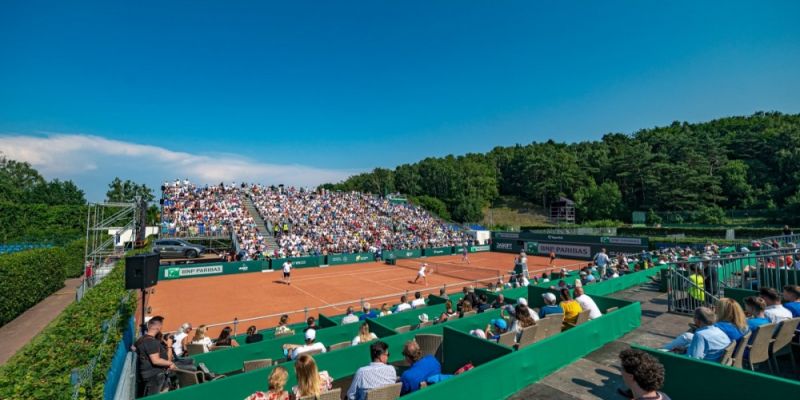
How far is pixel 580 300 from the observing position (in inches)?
324

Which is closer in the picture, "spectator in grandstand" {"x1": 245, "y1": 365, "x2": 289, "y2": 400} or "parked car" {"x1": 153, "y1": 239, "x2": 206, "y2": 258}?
"spectator in grandstand" {"x1": 245, "y1": 365, "x2": 289, "y2": 400}

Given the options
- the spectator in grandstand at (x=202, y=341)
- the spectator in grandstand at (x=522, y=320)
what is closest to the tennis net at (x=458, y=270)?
the spectator in grandstand at (x=522, y=320)

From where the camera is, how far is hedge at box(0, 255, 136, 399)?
472cm

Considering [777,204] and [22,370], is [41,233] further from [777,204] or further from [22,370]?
[777,204]

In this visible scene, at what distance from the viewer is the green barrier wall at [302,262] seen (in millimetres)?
28484

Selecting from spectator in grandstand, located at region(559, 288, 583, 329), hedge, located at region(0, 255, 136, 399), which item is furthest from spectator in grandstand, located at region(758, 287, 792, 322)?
hedge, located at region(0, 255, 136, 399)

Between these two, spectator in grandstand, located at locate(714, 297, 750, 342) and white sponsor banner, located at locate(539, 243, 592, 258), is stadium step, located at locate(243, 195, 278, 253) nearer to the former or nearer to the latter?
white sponsor banner, located at locate(539, 243, 592, 258)

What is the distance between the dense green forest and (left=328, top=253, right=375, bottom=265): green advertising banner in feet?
155

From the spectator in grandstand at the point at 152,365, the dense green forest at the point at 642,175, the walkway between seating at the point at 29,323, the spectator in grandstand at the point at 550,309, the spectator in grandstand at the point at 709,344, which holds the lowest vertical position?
the walkway between seating at the point at 29,323

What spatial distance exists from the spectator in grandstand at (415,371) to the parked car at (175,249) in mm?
27877

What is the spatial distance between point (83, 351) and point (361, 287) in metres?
15.8

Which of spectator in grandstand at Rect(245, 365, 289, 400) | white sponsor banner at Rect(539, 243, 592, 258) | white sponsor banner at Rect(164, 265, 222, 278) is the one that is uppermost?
spectator in grandstand at Rect(245, 365, 289, 400)

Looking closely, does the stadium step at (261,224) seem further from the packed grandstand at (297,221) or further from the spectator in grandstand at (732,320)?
the spectator in grandstand at (732,320)

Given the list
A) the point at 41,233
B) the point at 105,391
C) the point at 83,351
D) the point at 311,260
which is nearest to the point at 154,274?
the point at 83,351
